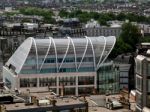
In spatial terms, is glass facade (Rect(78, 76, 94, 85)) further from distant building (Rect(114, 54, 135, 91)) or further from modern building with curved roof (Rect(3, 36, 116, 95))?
distant building (Rect(114, 54, 135, 91))

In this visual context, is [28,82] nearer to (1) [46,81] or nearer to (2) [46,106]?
(1) [46,81]

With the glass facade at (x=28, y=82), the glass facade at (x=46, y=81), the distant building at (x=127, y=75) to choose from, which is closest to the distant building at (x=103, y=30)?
the distant building at (x=127, y=75)

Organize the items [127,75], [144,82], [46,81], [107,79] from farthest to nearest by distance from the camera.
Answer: [127,75] → [107,79] → [46,81] → [144,82]

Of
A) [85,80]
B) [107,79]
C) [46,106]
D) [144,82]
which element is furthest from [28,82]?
[144,82]

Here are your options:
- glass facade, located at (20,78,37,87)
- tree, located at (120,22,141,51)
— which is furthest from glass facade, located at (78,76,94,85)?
tree, located at (120,22,141,51)

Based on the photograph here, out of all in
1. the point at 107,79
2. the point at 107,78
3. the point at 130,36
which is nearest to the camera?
the point at 107,79

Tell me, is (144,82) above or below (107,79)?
above
